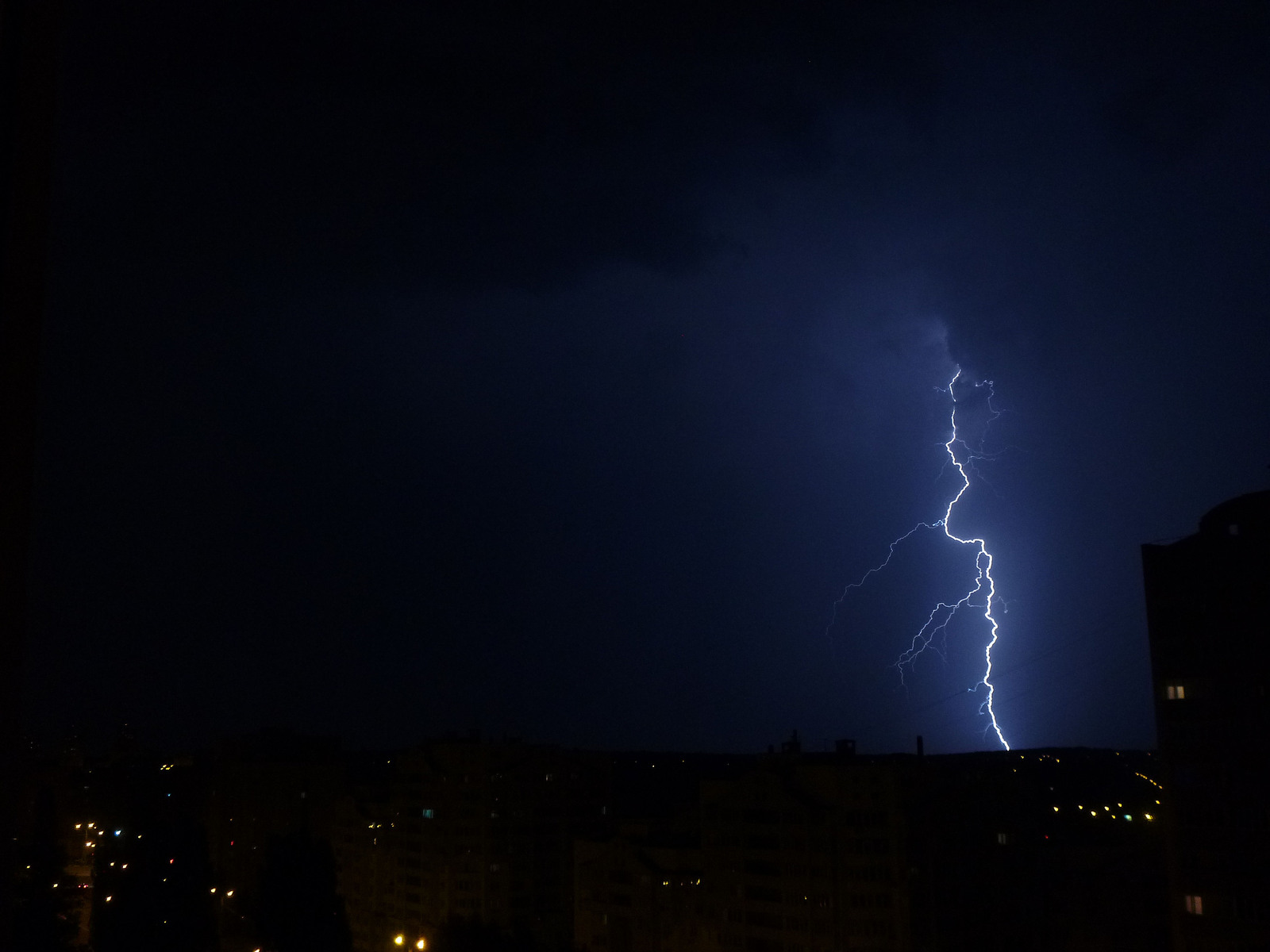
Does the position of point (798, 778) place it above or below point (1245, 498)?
below

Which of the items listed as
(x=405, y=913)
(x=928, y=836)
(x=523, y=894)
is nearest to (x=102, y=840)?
(x=405, y=913)

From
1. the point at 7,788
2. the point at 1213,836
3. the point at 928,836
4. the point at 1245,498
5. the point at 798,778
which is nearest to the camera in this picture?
the point at 7,788

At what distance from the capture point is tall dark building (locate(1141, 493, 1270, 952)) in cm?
1152

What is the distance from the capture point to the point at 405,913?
77.1ft

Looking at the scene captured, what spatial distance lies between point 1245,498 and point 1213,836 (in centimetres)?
418

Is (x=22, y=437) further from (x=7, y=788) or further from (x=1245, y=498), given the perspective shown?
(x=1245, y=498)

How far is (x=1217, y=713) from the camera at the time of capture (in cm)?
1218

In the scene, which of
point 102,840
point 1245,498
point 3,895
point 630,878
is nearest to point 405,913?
point 630,878

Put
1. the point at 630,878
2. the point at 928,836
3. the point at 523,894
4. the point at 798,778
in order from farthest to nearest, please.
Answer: the point at 523,894 → the point at 630,878 → the point at 798,778 → the point at 928,836

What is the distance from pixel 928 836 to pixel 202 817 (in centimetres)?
2532

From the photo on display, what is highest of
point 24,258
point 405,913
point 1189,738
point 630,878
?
point 24,258

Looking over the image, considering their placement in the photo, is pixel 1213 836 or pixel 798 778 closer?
pixel 1213 836

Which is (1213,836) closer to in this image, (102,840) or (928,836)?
(928,836)

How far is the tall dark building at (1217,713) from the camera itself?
11.5m
